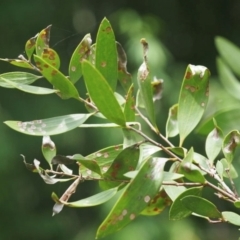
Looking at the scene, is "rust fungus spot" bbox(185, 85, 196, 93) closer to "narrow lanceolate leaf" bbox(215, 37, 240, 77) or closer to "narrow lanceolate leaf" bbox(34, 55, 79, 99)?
"narrow lanceolate leaf" bbox(34, 55, 79, 99)

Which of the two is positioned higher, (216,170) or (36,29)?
(216,170)

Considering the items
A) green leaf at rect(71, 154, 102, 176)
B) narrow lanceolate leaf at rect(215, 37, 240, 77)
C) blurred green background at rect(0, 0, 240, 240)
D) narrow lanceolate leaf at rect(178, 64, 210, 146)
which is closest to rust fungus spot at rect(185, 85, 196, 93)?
narrow lanceolate leaf at rect(178, 64, 210, 146)

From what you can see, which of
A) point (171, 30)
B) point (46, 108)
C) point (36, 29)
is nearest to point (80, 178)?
point (46, 108)

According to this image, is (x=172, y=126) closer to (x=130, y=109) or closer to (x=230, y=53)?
(x=130, y=109)

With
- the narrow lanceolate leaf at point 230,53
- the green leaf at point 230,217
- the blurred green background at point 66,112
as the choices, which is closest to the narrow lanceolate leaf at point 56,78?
the green leaf at point 230,217

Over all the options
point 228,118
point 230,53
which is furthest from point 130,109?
point 230,53

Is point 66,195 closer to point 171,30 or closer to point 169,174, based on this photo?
point 169,174
